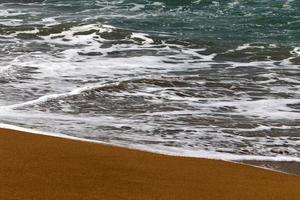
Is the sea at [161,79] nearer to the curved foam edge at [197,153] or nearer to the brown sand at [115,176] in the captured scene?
the curved foam edge at [197,153]

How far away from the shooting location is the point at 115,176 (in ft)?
13.7

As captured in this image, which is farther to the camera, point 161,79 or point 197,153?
point 161,79

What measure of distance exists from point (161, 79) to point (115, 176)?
17.4 feet

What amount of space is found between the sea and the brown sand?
2.79 ft

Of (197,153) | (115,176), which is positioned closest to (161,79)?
(197,153)

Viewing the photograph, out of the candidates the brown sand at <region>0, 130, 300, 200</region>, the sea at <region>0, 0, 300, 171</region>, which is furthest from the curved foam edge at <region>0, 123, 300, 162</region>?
the brown sand at <region>0, 130, 300, 200</region>

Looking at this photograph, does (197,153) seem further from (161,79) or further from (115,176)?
(161,79)

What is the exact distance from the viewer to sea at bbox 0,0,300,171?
653cm

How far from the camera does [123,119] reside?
7.12 m

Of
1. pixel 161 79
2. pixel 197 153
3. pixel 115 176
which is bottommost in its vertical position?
pixel 161 79

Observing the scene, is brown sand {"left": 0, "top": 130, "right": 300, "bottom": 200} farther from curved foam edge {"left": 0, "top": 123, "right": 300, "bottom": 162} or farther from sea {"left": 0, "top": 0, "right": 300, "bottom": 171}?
sea {"left": 0, "top": 0, "right": 300, "bottom": 171}

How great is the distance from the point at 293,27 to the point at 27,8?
852 centimetres

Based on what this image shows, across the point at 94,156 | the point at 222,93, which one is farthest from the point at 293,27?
the point at 94,156

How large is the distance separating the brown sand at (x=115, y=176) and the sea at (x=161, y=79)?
849 millimetres
